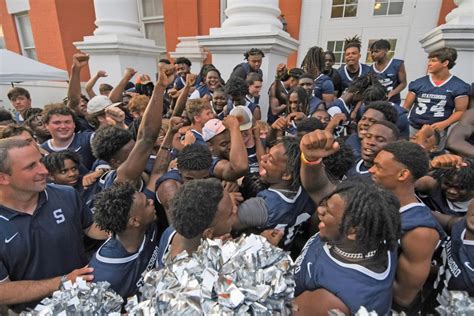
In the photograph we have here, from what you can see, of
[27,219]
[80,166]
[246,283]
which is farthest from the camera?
[80,166]

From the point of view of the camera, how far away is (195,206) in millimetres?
1346

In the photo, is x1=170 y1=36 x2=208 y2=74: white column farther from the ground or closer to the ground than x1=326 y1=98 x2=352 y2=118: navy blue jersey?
farther from the ground

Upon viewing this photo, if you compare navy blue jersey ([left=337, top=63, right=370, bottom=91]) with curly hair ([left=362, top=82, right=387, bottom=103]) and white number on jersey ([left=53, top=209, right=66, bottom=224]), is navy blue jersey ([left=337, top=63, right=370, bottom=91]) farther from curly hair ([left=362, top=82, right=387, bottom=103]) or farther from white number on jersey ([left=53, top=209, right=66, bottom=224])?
white number on jersey ([left=53, top=209, right=66, bottom=224])

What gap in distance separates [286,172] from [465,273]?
1034 millimetres

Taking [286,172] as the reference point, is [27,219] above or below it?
below

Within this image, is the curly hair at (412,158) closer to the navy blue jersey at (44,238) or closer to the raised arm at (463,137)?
the raised arm at (463,137)

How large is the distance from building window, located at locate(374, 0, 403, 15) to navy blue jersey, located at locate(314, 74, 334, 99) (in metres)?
4.57

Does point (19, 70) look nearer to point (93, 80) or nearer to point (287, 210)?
point (93, 80)

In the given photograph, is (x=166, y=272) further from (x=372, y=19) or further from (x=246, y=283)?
(x=372, y=19)

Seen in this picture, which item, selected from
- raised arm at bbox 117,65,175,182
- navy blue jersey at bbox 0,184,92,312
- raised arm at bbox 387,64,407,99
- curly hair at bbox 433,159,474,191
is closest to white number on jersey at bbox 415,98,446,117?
raised arm at bbox 387,64,407,99

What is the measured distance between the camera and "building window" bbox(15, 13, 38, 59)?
10180 mm

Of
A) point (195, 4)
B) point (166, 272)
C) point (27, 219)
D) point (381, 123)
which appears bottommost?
point (27, 219)

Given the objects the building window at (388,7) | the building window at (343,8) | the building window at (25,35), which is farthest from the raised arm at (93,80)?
the building window at (25,35)

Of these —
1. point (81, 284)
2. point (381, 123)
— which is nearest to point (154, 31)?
point (381, 123)
